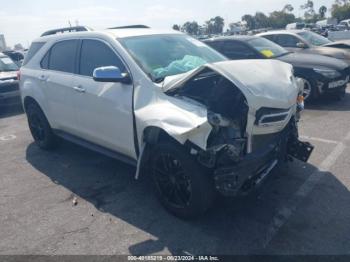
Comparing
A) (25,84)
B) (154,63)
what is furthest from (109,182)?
(25,84)

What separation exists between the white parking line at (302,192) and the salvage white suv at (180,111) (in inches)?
15.9

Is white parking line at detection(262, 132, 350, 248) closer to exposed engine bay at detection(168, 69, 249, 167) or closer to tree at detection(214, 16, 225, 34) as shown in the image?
exposed engine bay at detection(168, 69, 249, 167)

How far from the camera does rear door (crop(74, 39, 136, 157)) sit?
3867mm

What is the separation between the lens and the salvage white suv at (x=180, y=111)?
10.2 feet

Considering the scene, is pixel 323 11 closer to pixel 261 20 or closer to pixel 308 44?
pixel 261 20

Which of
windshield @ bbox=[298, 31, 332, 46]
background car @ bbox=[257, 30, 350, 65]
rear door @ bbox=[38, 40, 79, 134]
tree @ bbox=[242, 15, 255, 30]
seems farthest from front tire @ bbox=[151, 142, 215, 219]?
tree @ bbox=[242, 15, 255, 30]

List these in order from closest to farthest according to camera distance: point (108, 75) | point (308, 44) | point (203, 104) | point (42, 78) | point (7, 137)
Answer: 1. point (203, 104)
2. point (108, 75)
3. point (42, 78)
4. point (7, 137)
5. point (308, 44)

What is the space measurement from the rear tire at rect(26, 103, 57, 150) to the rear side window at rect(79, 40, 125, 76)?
1464 mm

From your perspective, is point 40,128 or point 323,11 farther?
point 323,11

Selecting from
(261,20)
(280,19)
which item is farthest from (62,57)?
(261,20)

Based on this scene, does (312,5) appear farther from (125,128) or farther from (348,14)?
(125,128)

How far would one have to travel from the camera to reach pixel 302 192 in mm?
3939

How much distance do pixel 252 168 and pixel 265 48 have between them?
6222 mm

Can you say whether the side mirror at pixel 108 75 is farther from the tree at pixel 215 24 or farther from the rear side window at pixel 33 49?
the tree at pixel 215 24
